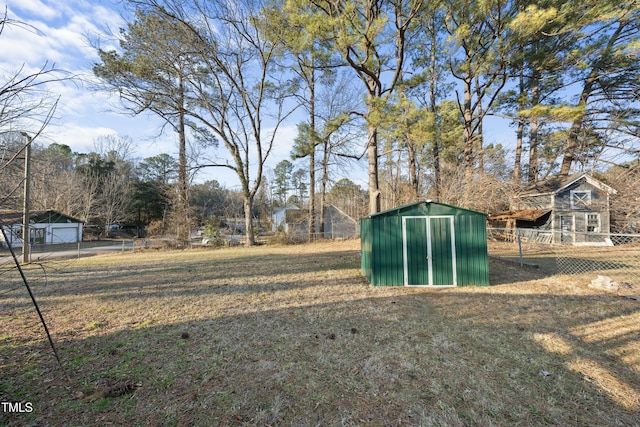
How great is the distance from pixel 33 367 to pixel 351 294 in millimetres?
5017

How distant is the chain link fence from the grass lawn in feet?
5.73

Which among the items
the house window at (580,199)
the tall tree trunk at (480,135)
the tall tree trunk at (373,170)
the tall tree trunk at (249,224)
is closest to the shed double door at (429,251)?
the tall tree trunk at (373,170)

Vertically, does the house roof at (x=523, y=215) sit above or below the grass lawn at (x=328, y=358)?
above

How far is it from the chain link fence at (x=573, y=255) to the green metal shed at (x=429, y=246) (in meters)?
1.77

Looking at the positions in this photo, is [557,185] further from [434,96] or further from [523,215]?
[434,96]

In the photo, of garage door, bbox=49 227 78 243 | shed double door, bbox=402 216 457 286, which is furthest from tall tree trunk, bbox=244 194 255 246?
garage door, bbox=49 227 78 243

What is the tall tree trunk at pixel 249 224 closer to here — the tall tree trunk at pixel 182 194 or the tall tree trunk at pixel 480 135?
the tall tree trunk at pixel 182 194

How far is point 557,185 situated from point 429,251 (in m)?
16.8

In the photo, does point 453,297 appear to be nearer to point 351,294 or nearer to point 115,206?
point 351,294

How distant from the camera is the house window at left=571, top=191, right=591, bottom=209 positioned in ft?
54.0

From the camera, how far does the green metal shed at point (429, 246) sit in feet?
21.0

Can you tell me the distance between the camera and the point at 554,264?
9375 millimetres

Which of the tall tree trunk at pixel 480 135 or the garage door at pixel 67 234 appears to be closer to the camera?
the tall tree trunk at pixel 480 135

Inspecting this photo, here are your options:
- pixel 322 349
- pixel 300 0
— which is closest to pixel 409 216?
pixel 322 349
